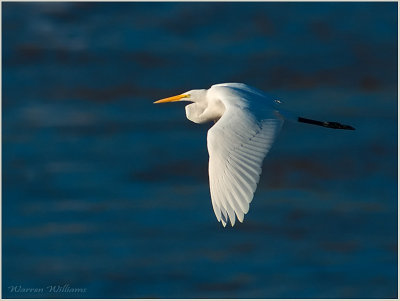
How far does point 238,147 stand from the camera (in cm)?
356

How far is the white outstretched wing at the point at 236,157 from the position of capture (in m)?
3.40

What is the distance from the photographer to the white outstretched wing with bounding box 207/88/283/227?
3.40 meters

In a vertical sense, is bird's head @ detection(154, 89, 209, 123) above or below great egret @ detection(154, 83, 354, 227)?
above

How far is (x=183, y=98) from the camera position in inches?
176

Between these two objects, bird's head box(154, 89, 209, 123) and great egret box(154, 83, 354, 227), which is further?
bird's head box(154, 89, 209, 123)

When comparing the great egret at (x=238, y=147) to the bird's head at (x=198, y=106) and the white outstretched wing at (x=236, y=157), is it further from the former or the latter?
the bird's head at (x=198, y=106)

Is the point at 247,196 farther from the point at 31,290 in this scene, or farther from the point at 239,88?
the point at 31,290

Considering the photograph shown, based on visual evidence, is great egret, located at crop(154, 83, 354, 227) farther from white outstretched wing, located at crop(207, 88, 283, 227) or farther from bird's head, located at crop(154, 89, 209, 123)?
bird's head, located at crop(154, 89, 209, 123)

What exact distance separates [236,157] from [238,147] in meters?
0.05

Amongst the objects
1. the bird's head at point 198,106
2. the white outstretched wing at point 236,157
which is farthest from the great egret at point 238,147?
the bird's head at point 198,106

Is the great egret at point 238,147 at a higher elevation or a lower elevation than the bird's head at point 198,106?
lower

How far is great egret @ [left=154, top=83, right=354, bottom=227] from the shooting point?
340cm

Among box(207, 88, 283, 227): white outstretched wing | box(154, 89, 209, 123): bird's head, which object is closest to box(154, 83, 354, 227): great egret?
box(207, 88, 283, 227): white outstretched wing

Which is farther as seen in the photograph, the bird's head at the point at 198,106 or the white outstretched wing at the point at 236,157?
the bird's head at the point at 198,106
